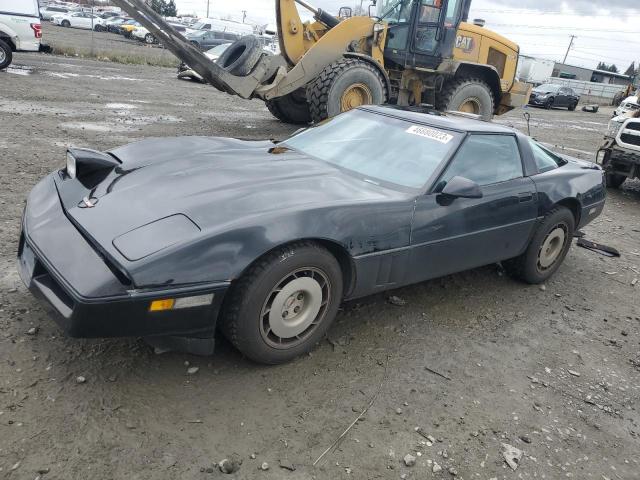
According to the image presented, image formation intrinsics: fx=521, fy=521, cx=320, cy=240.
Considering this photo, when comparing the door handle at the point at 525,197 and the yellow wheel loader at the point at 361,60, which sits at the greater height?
the yellow wheel loader at the point at 361,60

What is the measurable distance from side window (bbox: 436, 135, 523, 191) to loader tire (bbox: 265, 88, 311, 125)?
6.96 metres

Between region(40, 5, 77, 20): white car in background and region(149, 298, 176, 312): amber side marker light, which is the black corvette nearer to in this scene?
region(149, 298, 176, 312): amber side marker light

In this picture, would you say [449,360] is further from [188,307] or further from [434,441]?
[188,307]

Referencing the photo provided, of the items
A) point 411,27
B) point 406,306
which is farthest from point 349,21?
point 406,306

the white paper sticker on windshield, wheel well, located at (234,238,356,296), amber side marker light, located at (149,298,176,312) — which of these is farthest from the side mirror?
amber side marker light, located at (149,298,176,312)

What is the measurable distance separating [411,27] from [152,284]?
27.9ft

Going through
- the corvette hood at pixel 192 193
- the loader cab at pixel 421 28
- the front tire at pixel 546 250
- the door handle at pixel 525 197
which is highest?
the loader cab at pixel 421 28

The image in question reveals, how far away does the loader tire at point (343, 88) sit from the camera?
8.59 meters

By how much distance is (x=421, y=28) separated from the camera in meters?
9.33

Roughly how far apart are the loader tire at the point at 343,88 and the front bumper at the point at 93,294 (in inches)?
257

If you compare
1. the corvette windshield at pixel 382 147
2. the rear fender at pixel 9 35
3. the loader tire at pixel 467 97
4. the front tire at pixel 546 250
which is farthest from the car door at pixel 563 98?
the corvette windshield at pixel 382 147

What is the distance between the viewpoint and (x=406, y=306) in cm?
371

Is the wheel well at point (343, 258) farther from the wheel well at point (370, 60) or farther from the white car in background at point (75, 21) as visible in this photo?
the white car in background at point (75, 21)

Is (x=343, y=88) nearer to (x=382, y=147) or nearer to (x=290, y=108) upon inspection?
(x=290, y=108)
